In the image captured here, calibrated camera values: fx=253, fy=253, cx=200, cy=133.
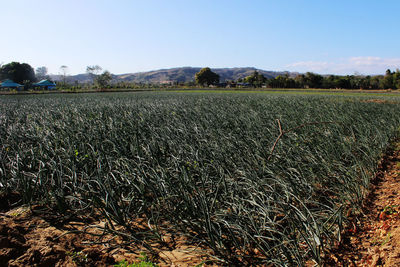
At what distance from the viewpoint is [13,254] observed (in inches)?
77.6

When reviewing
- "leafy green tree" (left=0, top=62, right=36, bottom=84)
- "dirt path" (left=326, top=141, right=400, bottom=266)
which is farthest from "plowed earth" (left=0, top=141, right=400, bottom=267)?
"leafy green tree" (left=0, top=62, right=36, bottom=84)

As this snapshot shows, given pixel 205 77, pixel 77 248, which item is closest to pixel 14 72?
pixel 205 77

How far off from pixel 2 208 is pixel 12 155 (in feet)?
5.23

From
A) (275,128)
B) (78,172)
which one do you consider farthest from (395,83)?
(78,172)

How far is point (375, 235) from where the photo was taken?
2.46m

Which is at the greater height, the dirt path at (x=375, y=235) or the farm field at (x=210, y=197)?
the farm field at (x=210, y=197)

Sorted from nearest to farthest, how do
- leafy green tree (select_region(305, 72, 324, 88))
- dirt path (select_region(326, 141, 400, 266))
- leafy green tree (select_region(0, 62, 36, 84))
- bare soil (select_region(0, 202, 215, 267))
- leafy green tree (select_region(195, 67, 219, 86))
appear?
bare soil (select_region(0, 202, 215, 267)) < dirt path (select_region(326, 141, 400, 266)) < leafy green tree (select_region(305, 72, 324, 88)) < leafy green tree (select_region(0, 62, 36, 84)) < leafy green tree (select_region(195, 67, 219, 86))

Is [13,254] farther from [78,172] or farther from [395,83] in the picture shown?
[395,83]

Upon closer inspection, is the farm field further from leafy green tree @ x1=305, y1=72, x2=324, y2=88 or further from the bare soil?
leafy green tree @ x1=305, y1=72, x2=324, y2=88

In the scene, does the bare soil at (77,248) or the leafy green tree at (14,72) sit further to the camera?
the leafy green tree at (14,72)

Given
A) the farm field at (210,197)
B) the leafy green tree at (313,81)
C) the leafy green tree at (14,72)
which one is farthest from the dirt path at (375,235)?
the leafy green tree at (14,72)

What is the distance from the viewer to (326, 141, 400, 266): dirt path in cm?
207

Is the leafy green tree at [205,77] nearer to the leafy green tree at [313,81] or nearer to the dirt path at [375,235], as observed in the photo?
the leafy green tree at [313,81]

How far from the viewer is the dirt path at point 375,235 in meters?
2.07
